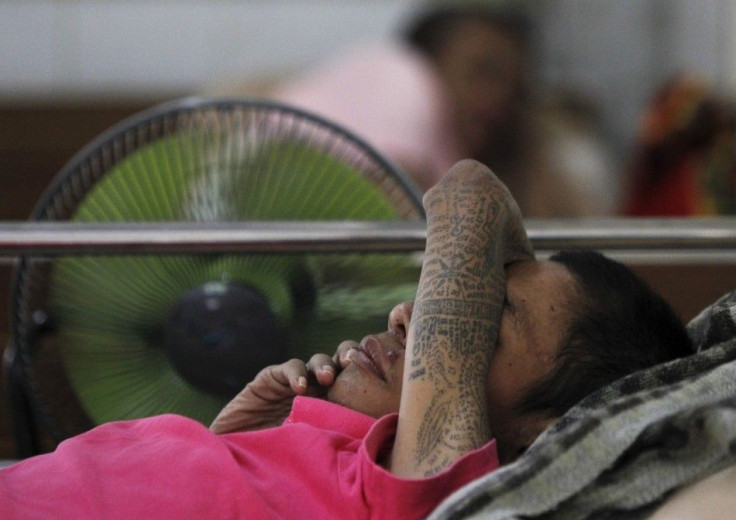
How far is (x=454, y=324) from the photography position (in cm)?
97

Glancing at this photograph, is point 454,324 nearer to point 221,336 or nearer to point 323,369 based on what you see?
point 323,369

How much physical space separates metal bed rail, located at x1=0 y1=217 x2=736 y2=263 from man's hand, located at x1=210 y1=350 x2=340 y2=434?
0.16 m

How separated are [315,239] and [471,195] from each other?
21 cm

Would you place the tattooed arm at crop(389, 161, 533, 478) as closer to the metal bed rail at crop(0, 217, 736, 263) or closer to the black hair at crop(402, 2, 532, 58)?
the metal bed rail at crop(0, 217, 736, 263)

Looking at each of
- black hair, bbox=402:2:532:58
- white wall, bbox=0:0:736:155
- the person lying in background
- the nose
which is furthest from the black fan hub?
white wall, bbox=0:0:736:155

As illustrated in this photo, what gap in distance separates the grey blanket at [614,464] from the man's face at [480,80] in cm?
223

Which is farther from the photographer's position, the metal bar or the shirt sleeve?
the metal bar

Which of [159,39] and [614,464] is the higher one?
[159,39]

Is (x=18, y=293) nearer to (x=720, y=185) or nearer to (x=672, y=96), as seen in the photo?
(x=720, y=185)

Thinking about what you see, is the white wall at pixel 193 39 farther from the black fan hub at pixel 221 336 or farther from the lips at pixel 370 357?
the lips at pixel 370 357

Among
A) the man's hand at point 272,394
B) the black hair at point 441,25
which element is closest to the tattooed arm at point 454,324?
the man's hand at point 272,394

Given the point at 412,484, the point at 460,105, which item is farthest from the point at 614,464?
the point at 460,105

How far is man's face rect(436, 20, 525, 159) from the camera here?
3107 mm

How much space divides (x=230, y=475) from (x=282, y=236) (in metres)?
0.33
